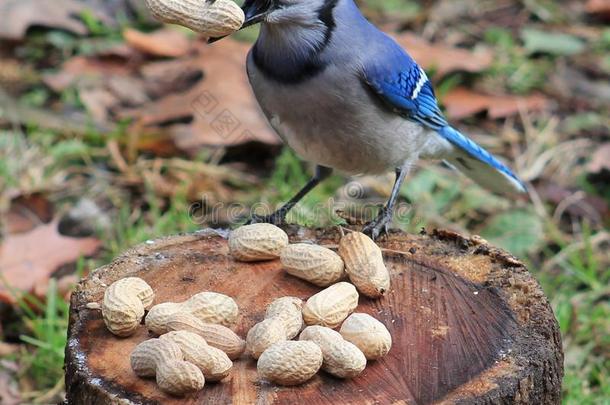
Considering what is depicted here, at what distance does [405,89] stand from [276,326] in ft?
3.75

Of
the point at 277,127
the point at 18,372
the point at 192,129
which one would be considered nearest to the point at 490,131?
the point at 192,129

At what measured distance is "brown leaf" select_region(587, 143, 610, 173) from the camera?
13.5 ft

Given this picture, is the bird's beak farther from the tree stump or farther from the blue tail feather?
the blue tail feather

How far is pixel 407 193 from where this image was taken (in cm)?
399

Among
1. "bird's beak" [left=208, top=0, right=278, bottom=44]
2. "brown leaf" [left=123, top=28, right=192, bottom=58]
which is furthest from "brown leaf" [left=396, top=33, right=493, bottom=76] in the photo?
"bird's beak" [left=208, top=0, right=278, bottom=44]

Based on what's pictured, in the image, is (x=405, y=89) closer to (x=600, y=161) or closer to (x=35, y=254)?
(x=35, y=254)

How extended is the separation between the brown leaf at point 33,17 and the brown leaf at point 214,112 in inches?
39.0

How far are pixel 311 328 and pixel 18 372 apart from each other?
4.45ft

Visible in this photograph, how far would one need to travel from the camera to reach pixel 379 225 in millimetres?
2684

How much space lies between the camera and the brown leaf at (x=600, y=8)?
5.68 meters

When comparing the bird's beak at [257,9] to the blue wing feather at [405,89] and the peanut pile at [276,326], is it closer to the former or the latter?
the blue wing feather at [405,89]

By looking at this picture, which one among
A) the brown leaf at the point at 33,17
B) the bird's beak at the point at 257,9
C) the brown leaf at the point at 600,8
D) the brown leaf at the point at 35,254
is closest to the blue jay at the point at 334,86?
the bird's beak at the point at 257,9

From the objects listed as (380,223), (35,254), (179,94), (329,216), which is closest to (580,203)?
(329,216)

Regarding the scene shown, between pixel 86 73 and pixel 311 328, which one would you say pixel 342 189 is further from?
pixel 311 328
